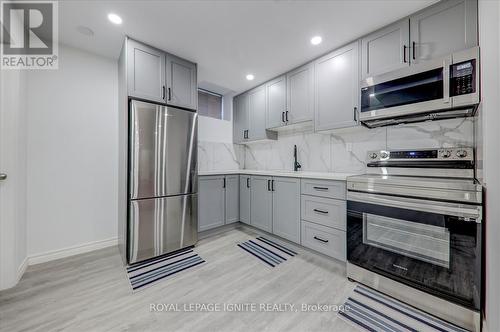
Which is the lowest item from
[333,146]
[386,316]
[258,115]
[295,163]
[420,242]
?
[386,316]

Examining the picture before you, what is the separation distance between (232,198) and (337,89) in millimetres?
2142

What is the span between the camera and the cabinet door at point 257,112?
3207 mm

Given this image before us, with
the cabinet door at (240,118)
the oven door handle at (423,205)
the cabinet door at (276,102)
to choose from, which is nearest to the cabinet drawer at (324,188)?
the oven door handle at (423,205)

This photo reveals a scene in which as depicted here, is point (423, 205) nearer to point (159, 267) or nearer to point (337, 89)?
point (337, 89)

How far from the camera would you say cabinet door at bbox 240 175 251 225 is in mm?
3078

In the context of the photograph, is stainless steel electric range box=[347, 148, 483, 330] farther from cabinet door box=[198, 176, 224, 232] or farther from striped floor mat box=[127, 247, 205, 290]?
cabinet door box=[198, 176, 224, 232]

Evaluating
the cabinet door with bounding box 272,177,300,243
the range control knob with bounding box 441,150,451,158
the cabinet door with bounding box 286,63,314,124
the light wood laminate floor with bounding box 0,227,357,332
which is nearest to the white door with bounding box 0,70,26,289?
the light wood laminate floor with bounding box 0,227,357,332

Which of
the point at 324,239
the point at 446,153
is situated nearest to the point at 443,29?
the point at 446,153

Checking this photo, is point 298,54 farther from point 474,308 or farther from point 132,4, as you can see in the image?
point 474,308

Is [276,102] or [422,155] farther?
[276,102]

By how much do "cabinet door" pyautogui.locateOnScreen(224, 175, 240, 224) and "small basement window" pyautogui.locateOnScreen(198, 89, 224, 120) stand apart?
1.36 metres

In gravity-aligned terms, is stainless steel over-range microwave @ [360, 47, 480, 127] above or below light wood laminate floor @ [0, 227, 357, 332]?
above

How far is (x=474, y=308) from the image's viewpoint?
1242mm

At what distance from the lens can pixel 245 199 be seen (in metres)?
3.13
